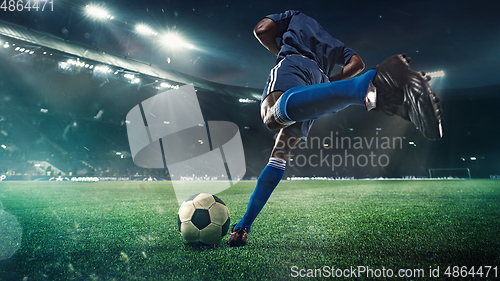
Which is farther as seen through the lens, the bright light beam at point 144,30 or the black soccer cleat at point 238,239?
the bright light beam at point 144,30

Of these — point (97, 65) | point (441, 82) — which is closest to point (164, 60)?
point (97, 65)

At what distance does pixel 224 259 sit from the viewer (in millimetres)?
1110

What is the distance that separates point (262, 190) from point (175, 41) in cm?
1690

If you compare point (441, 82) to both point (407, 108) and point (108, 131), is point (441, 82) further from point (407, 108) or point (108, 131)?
point (108, 131)

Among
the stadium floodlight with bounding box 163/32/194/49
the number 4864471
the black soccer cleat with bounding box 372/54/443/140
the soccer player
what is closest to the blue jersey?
the soccer player

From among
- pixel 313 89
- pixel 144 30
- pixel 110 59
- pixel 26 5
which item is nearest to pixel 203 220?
pixel 313 89

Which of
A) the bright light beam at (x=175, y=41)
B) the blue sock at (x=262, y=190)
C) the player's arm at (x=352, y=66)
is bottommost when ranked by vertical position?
the blue sock at (x=262, y=190)

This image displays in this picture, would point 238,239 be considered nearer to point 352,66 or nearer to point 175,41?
point 352,66

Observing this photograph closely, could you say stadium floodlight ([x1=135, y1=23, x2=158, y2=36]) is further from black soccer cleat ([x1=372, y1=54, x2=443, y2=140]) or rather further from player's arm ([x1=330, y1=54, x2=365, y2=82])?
black soccer cleat ([x1=372, y1=54, x2=443, y2=140])

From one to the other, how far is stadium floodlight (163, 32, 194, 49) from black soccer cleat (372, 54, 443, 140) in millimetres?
16692

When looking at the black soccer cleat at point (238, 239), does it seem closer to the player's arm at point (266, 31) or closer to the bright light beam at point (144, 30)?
the player's arm at point (266, 31)

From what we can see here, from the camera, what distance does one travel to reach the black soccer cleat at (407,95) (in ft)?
2.63

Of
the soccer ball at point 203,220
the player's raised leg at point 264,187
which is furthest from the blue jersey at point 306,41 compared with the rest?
the soccer ball at point 203,220

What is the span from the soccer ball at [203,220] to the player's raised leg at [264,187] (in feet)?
0.31
